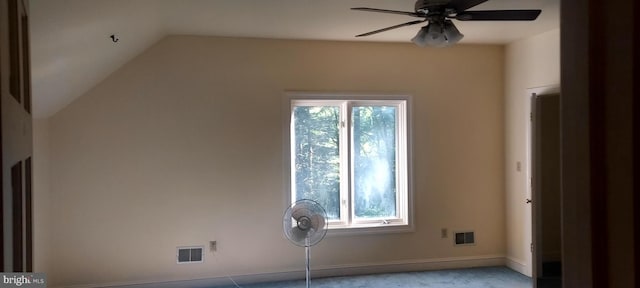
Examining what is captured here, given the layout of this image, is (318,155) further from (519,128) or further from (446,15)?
(446,15)

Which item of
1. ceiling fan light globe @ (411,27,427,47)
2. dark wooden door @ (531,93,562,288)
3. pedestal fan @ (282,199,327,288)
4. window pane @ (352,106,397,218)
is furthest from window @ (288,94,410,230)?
ceiling fan light globe @ (411,27,427,47)

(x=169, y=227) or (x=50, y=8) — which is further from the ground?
(x=50, y=8)

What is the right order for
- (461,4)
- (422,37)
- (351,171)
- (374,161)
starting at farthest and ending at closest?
(374,161) < (351,171) < (422,37) < (461,4)

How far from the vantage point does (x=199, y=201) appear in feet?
14.6

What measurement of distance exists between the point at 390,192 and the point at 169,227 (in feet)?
7.19

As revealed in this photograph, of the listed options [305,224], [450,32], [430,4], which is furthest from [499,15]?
[305,224]

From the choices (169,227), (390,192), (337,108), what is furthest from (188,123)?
(390,192)

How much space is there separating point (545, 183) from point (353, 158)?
1945mm

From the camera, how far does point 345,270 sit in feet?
15.6

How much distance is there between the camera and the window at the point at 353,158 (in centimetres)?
480

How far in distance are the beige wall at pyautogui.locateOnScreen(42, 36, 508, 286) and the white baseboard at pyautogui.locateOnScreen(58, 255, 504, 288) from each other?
0.13 feet

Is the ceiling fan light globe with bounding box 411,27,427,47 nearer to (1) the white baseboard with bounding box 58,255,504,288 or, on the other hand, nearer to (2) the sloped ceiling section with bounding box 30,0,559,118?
(2) the sloped ceiling section with bounding box 30,0,559,118

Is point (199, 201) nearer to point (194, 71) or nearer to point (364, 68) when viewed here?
point (194, 71)

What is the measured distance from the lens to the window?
4.80 metres
